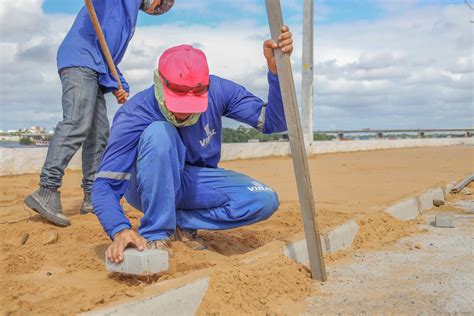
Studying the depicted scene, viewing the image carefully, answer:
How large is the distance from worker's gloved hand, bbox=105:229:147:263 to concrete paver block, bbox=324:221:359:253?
→ 129 cm

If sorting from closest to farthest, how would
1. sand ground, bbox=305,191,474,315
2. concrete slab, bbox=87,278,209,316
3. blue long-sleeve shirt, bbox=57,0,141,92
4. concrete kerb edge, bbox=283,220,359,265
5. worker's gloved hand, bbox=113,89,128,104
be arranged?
concrete slab, bbox=87,278,209,316 < sand ground, bbox=305,191,474,315 < concrete kerb edge, bbox=283,220,359,265 < blue long-sleeve shirt, bbox=57,0,141,92 < worker's gloved hand, bbox=113,89,128,104

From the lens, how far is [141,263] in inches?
97.7

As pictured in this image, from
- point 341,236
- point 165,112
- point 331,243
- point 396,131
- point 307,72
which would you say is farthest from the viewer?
point 396,131

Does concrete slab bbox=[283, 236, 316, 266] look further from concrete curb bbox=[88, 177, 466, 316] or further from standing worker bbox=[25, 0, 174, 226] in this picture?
standing worker bbox=[25, 0, 174, 226]

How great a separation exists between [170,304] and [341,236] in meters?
1.76

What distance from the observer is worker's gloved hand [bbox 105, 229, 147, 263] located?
255cm

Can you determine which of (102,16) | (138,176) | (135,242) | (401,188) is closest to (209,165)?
(138,176)

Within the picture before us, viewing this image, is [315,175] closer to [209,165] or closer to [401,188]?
[401,188]

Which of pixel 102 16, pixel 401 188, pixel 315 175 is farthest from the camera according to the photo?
pixel 315 175

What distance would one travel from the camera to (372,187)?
276 inches

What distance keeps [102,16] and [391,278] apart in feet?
9.14

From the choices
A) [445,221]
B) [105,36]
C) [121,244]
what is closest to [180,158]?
[121,244]

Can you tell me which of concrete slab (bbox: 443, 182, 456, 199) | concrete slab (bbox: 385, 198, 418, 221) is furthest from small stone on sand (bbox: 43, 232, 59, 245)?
concrete slab (bbox: 443, 182, 456, 199)

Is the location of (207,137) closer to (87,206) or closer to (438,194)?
(87,206)
